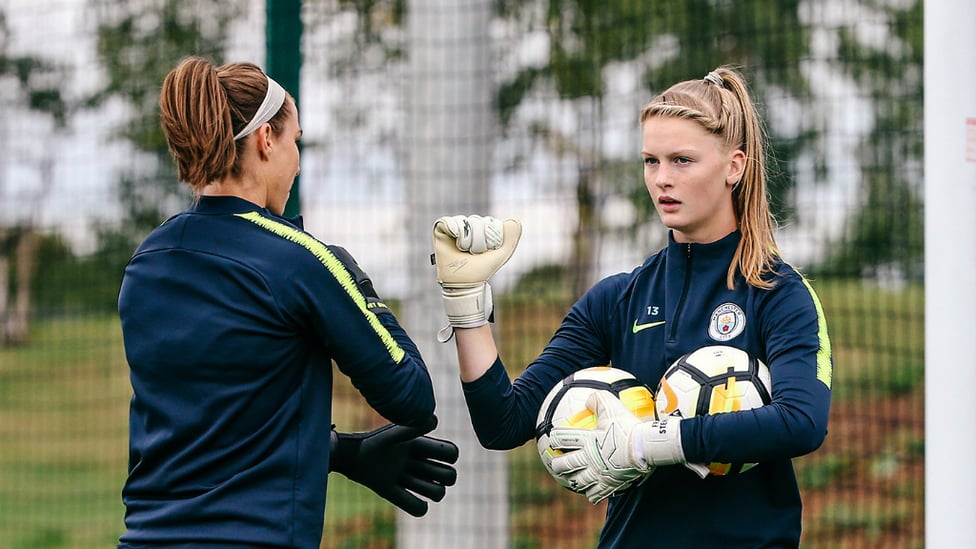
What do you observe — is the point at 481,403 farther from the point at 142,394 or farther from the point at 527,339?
the point at 527,339

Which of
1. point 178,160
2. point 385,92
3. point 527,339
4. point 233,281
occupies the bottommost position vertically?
point 527,339

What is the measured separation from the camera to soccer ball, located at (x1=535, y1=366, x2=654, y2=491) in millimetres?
2721

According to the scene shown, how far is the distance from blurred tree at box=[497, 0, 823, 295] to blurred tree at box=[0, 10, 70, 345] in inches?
131

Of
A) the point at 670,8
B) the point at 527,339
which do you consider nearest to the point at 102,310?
the point at 527,339

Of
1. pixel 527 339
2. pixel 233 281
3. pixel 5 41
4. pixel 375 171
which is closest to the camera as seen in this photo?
pixel 233 281

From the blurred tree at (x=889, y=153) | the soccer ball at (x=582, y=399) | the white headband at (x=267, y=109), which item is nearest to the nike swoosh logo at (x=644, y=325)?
the soccer ball at (x=582, y=399)

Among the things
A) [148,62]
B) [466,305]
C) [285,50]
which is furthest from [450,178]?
[148,62]

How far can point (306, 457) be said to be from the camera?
2.56 metres

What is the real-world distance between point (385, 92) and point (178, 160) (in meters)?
4.63

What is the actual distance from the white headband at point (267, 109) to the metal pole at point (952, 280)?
1593mm

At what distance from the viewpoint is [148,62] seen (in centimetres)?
831

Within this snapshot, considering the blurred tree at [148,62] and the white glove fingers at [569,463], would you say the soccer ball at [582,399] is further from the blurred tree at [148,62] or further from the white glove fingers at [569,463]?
the blurred tree at [148,62]

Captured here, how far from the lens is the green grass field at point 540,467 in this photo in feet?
Answer: 25.9

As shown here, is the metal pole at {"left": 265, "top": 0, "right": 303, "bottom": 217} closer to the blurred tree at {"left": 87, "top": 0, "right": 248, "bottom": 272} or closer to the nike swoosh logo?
the nike swoosh logo
